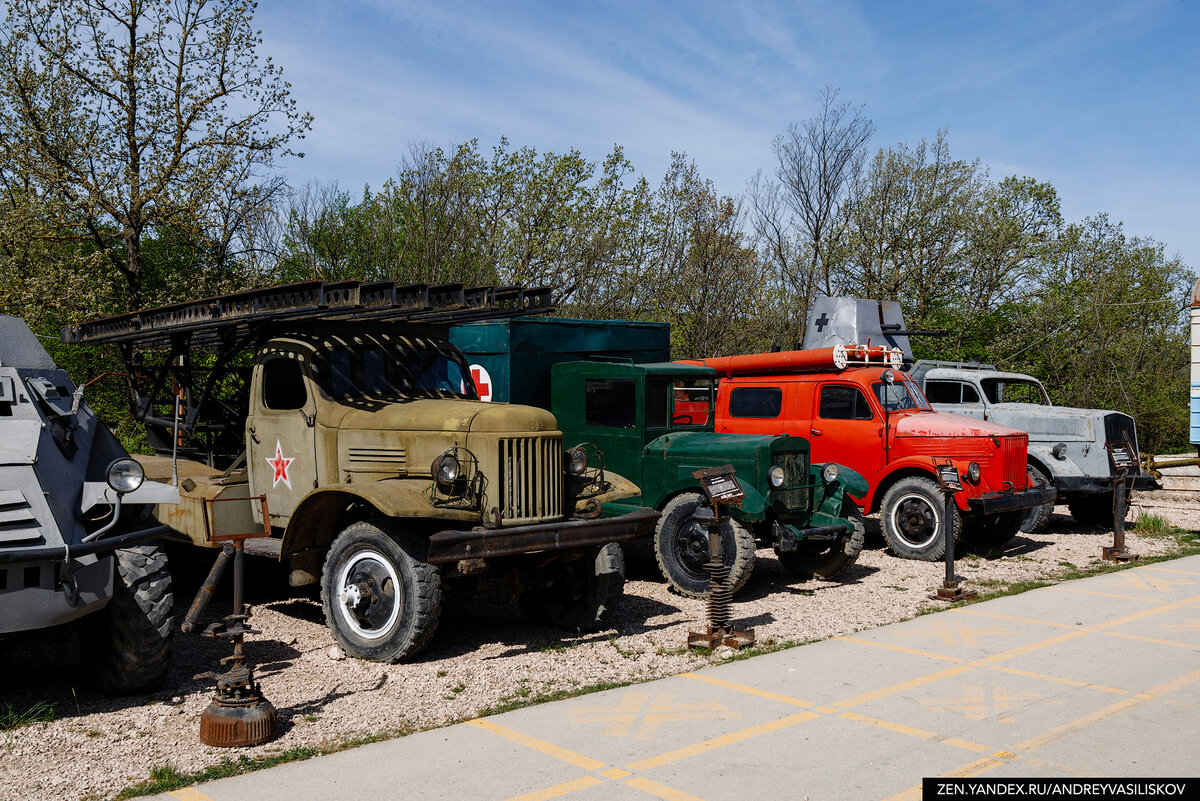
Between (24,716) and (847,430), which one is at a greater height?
(847,430)

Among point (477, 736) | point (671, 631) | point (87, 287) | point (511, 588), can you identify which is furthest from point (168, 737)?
point (87, 287)

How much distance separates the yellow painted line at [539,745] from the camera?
16.0 feet

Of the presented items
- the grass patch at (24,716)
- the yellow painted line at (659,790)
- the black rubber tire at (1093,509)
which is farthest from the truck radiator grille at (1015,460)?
the grass patch at (24,716)

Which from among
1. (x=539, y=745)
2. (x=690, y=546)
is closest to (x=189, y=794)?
(x=539, y=745)

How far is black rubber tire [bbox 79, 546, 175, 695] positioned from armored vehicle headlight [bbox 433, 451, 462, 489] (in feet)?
5.85

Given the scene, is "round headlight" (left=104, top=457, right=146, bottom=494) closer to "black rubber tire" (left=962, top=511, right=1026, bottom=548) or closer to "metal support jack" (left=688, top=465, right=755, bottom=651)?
"metal support jack" (left=688, top=465, right=755, bottom=651)

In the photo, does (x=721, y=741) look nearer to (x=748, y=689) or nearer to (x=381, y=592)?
(x=748, y=689)

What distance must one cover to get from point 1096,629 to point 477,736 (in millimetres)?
5425

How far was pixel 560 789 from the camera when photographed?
4.54 metres

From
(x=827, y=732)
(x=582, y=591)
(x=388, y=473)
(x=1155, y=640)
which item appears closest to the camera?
(x=827, y=732)

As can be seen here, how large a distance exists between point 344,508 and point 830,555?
5.26 m

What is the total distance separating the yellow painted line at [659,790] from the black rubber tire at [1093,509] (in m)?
11.9

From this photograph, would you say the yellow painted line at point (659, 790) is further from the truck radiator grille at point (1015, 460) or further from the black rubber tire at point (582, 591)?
the truck radiator grille at point (1015, 460)

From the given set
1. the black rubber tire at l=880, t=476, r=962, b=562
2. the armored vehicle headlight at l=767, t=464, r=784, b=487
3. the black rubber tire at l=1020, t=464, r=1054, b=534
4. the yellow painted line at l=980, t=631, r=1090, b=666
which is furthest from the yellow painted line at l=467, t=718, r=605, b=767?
the black rubber tire at l=1020, t=464, r=1054, b=534
